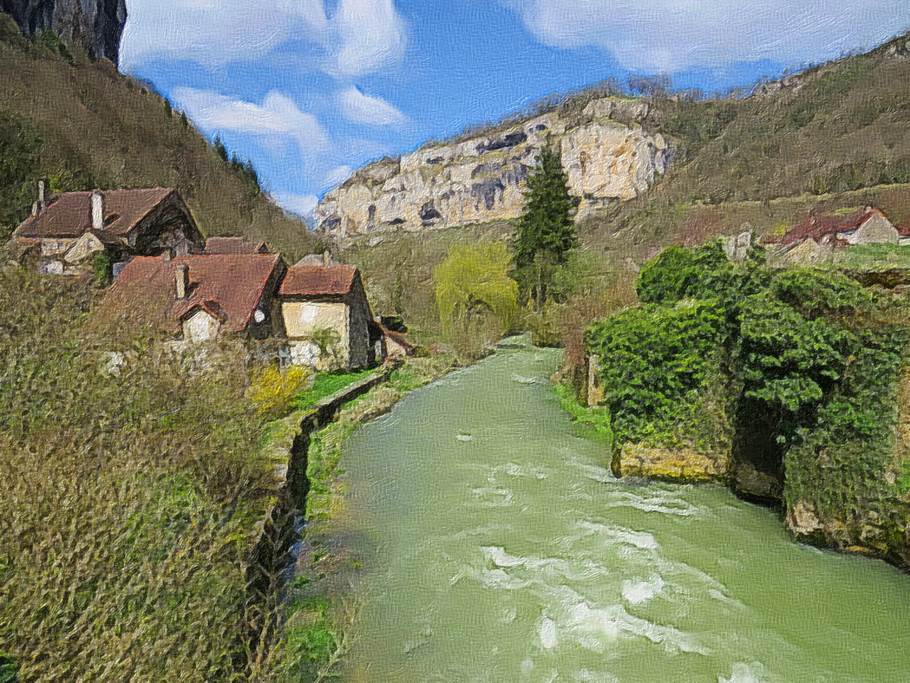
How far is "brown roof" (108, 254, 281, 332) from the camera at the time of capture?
21438 millimetres

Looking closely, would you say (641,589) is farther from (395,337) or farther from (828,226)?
(828,226)

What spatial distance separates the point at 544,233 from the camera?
3769cm

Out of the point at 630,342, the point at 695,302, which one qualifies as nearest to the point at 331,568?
the point at 630,342

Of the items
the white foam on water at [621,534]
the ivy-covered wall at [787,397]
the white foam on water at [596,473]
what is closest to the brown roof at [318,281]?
the white foam on water at [596,473]

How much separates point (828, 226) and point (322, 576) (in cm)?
4385

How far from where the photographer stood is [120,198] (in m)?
31.3

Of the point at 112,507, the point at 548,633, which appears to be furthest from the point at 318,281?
the point at 112,507

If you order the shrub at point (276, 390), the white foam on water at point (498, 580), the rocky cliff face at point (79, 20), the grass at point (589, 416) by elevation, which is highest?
the rocky cliff face at point (79, 20)

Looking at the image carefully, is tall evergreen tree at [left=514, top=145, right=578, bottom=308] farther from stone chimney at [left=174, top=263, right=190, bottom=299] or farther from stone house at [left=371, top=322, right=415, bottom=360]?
stone chimney at [left=174, top=263, right=190, bottom=299]

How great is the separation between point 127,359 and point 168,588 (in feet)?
10.5

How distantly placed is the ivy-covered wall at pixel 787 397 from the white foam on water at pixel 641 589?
2.24 m

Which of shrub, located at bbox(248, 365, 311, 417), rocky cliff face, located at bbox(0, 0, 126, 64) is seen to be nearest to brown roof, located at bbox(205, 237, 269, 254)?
shrub, located at bbox(248, 365, 311, 417)

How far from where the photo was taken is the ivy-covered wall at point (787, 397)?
7.07m

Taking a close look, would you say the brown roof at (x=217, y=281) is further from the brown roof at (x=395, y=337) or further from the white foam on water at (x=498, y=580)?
the white foam on water at (x=498, y=580)
